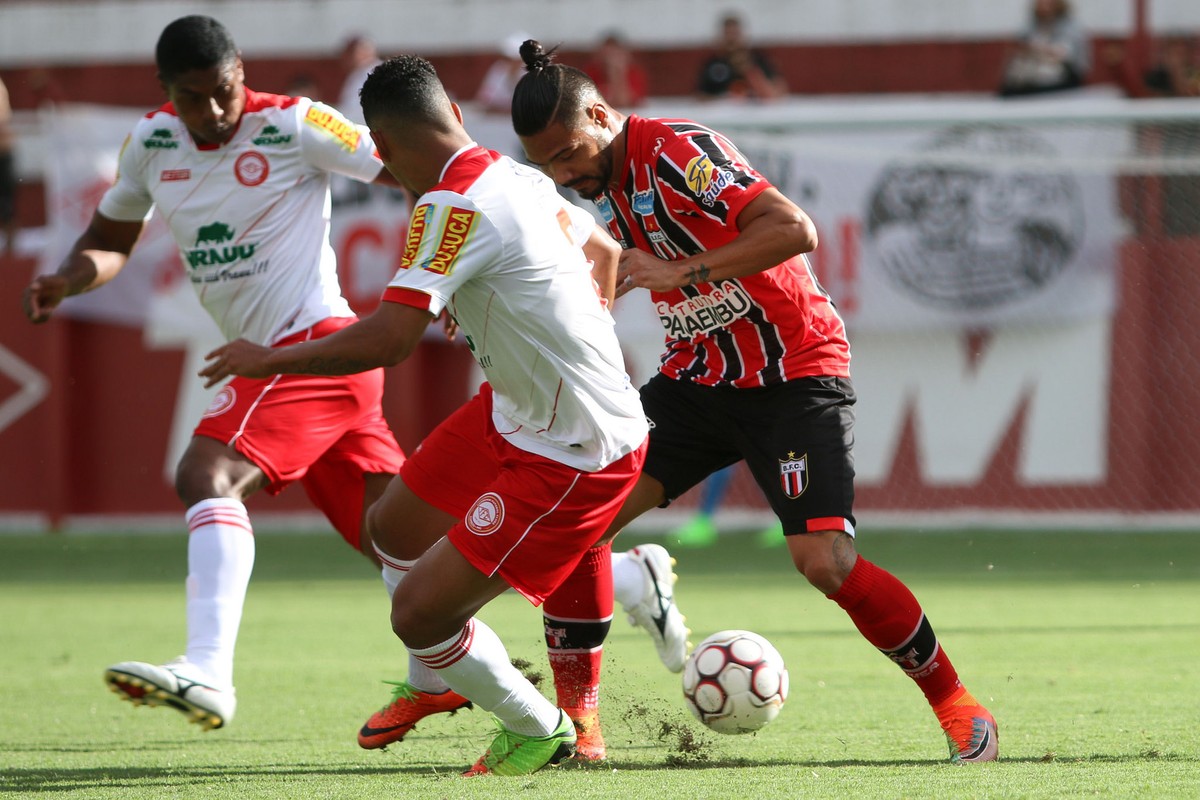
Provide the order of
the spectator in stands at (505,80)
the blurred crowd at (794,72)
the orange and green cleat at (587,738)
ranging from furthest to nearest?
1. the spectator in stands at (505,80)
2. the blurred crowd at (794,72)
3. the orange and green cleat at (587,738)

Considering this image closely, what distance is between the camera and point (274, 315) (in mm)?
5637

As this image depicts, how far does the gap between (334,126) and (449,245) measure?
1898 millimetres

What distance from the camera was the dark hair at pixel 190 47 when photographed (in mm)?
5234

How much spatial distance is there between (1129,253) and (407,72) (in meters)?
9.14

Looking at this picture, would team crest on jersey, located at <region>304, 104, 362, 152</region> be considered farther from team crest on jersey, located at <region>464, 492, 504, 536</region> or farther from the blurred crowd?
the blurred crowd

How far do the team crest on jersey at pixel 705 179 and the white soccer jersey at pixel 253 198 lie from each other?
1.48 metres

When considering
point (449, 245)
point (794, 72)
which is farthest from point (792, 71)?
point (449, 245)

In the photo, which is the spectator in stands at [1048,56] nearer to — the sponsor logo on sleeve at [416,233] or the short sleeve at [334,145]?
the short sleeve at [334,145]

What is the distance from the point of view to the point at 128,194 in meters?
5.79

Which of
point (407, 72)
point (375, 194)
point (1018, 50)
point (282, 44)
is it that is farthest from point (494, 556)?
point (282, 44)

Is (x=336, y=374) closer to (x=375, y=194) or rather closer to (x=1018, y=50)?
(x=375, y=194)

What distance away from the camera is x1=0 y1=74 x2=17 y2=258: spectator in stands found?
44.2 ft

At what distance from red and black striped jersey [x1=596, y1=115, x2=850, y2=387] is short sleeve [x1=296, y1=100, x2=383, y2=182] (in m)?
1.09

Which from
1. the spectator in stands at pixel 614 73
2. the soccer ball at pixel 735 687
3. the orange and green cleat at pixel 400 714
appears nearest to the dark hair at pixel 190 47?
the orange and green cleat at pixel 400 714
